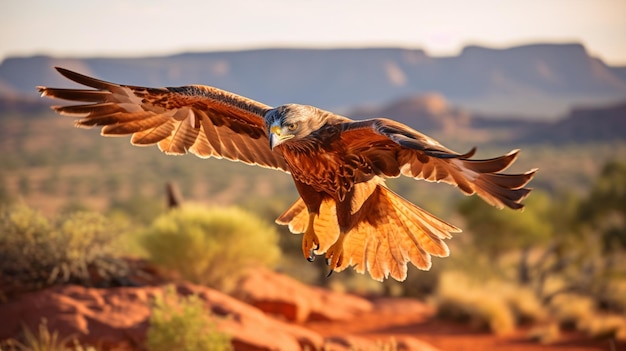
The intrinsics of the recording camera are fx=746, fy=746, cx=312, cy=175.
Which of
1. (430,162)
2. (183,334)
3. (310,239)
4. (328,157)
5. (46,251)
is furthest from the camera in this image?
(46,251)

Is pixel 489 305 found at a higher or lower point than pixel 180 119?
lower

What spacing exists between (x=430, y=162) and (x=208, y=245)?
790 centimetres

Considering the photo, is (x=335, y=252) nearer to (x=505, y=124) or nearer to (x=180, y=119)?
(x=180, y=119)

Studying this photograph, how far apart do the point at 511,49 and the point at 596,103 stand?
3381 cm

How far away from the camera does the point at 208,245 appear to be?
1288 cm

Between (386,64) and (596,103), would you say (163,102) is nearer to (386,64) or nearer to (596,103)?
(596,103)

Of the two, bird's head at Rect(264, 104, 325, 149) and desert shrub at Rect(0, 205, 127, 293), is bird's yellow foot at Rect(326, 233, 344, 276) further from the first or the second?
desert shrub at Rect(0, 205, 127, 293)

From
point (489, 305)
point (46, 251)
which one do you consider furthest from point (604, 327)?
point (46, 251)

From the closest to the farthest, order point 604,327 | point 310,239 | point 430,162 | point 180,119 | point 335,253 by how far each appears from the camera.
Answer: point 430,162 → point 335,253 → point 310,239 → point 180,119 → point 604,327

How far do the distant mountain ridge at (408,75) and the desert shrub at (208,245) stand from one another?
4533 inches

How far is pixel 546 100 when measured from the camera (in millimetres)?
134125

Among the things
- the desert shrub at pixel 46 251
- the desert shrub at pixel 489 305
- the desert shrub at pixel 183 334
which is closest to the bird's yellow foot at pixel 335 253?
the desert shrub at pixel 183 334

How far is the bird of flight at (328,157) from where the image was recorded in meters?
5.23

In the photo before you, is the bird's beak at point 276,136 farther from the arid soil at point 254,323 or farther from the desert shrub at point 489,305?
the desert shrub at point 489,305
